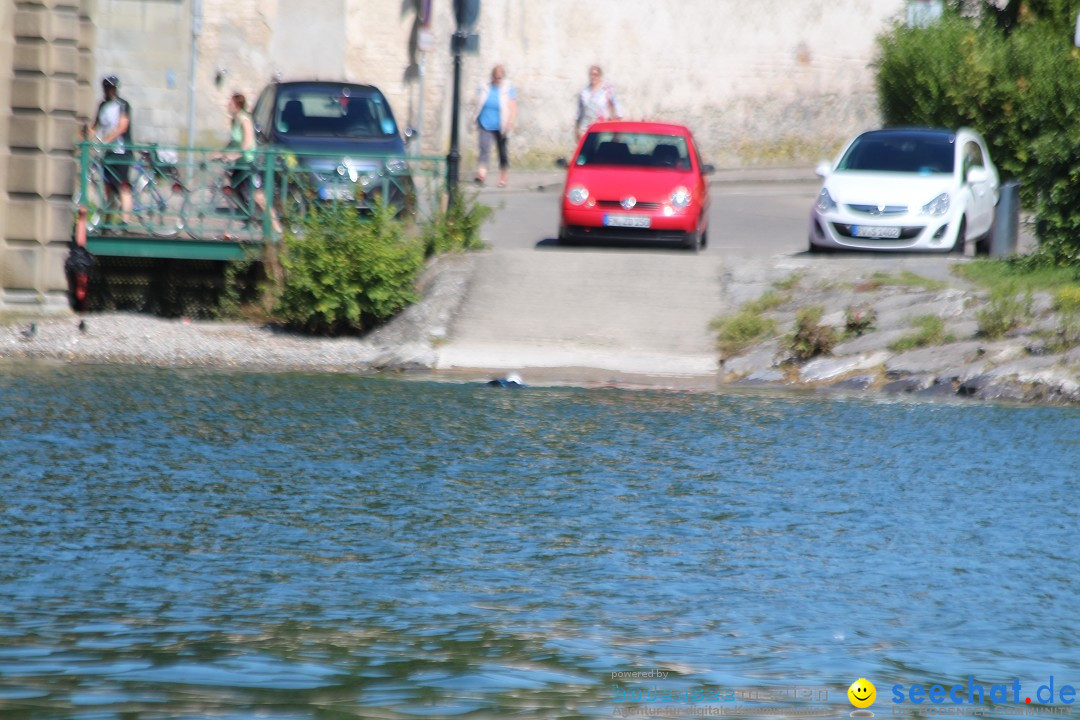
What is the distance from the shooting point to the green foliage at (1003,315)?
16.8m

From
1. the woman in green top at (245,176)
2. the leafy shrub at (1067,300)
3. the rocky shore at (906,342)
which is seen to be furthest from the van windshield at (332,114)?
the leafy shrub at (1067,300)

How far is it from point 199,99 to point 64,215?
12.6 meters

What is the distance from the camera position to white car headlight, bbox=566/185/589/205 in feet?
68.6

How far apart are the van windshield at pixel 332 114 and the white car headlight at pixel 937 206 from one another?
20.4 ft

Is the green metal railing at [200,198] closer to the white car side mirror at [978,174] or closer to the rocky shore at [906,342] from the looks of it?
the rocky shore at [906,342]

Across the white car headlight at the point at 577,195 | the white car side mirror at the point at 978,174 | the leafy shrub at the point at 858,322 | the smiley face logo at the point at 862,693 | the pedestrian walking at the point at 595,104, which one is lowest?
the smiley face logo at the point at 862,693

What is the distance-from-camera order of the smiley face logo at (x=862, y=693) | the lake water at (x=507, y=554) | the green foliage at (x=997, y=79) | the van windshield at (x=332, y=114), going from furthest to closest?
the green foliage at (x=997, y=79) < the van windshield at (x=332, y=114) < the lake water at (x=507, y=554) < the smiley face logo at (x=862, y=693)

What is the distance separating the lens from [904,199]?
2041 centimetres

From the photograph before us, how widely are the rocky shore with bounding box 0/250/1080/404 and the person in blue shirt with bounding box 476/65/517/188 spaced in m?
10.3

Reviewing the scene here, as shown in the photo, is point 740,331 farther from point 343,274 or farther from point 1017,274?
point 343,274

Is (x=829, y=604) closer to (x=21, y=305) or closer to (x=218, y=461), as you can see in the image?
(x=218, y=461)

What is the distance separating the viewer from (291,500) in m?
10.4

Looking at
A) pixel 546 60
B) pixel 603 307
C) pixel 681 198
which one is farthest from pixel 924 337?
pixel 546 60

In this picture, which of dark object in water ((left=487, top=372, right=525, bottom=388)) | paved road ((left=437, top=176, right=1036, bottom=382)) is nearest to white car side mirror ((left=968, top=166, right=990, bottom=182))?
paved road ((left=437, top=176, right=1036, bottom=382))
